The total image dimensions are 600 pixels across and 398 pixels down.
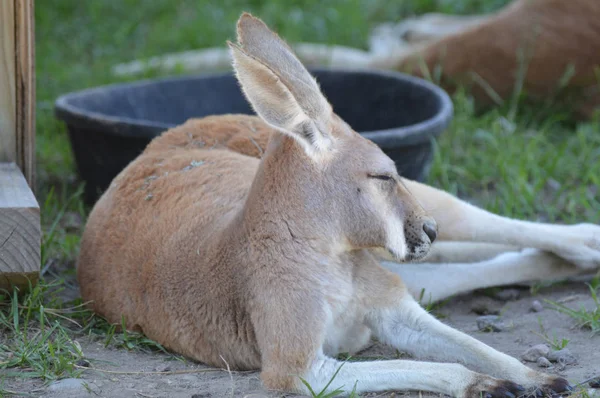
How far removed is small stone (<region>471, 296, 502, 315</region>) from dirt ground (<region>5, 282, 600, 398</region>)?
33mm

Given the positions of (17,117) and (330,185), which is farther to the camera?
(17,117)

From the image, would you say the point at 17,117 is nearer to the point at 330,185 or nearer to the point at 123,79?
the point at 330,185

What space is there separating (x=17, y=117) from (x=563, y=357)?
2090 millimetres

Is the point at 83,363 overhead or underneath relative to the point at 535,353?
overhead

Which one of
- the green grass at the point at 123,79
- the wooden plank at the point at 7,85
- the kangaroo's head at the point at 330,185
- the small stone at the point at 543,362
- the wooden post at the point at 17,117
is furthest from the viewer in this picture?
the wooden plank at the point at 7,85

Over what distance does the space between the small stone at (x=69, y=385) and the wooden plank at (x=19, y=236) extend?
0.44 meters

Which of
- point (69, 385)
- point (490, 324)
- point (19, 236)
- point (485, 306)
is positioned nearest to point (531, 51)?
point (485, 306)

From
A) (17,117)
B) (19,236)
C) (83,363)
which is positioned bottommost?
(83,363)

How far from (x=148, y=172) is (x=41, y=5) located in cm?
438

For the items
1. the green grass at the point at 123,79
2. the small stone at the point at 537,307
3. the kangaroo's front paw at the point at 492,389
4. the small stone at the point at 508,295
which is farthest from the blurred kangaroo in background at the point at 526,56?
the kangaroo's front paw at the point at 492,389

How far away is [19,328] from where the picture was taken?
2996mm

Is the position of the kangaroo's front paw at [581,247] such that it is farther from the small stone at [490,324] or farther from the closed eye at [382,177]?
the closed eye at [382,177]

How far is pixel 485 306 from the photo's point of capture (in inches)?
135

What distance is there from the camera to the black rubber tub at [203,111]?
13.2ft
